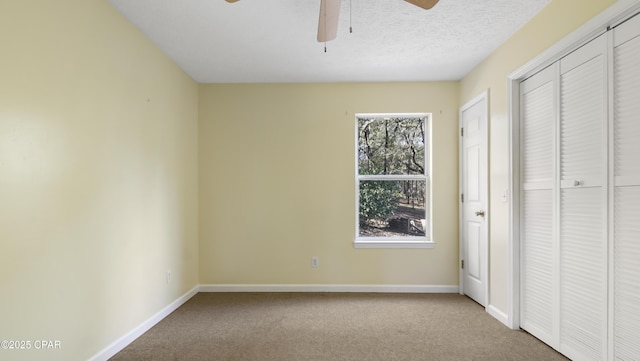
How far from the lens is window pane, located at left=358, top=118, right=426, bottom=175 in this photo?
4.38m

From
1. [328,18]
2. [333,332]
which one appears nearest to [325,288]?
[333,332]

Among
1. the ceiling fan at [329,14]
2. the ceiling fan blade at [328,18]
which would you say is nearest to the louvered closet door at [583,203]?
the ceiling fan at [329,14]

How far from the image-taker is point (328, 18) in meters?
2.22

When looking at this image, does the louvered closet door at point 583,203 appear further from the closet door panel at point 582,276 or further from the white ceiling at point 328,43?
the white ceiling at point 328,43

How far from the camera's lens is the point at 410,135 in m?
4.39

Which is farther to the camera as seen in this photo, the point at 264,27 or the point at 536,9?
the point at 264,27

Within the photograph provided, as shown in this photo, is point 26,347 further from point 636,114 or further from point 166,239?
point 636,114

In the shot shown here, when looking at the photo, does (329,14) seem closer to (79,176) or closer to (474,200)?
(79,176)

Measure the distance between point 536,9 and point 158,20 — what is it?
2.88 metres

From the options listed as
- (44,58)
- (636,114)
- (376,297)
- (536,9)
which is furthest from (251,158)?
(636,114)

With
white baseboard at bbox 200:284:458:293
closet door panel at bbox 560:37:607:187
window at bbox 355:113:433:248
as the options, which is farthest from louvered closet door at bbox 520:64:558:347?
window at bbox 355:113:433:248

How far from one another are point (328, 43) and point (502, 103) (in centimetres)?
167

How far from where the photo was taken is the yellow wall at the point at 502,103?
2605 millimetres

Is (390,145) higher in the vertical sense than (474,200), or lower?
higher
